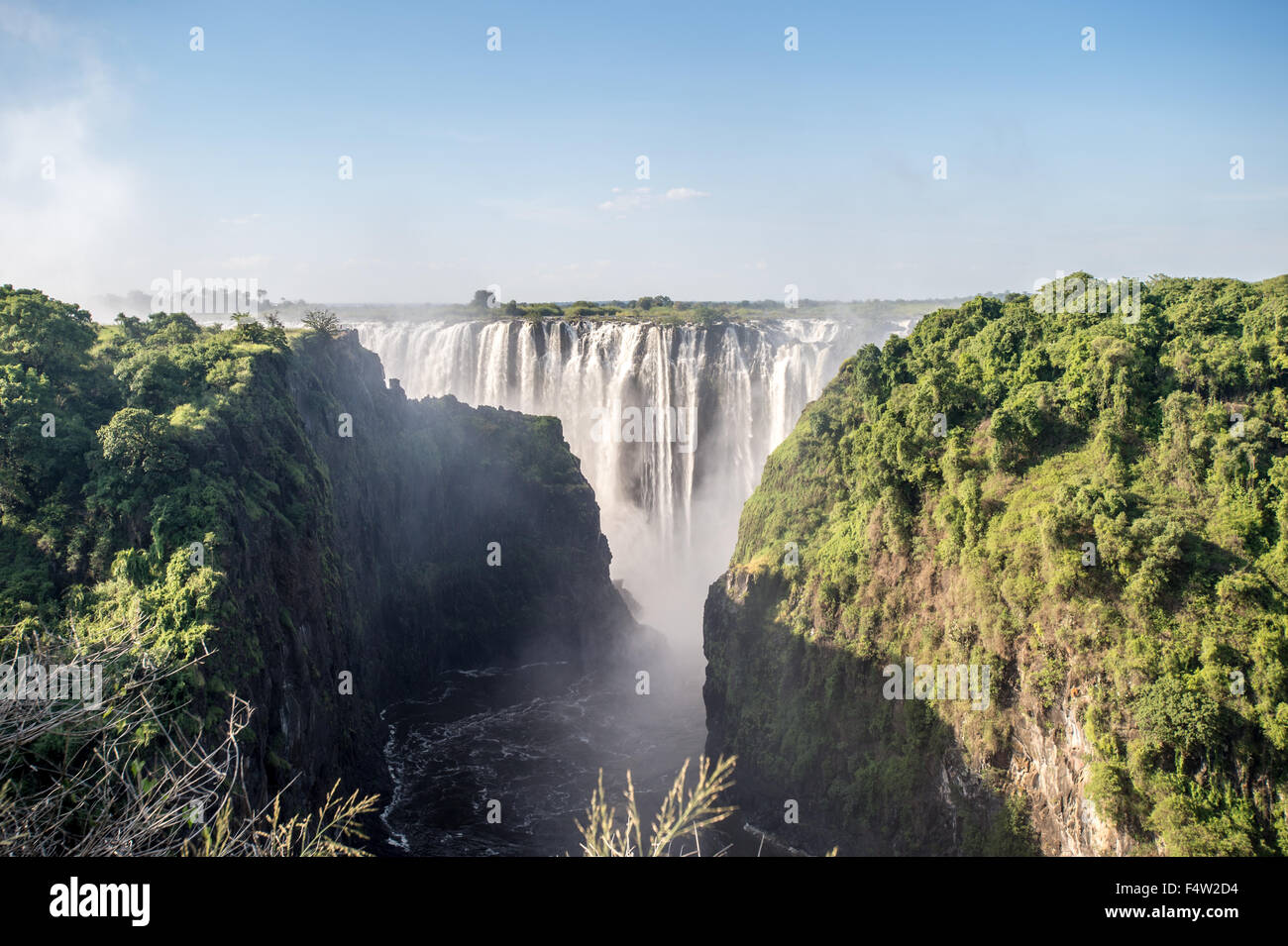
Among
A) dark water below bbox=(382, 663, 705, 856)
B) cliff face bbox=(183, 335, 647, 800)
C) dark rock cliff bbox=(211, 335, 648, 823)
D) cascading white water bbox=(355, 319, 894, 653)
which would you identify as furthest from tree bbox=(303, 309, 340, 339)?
cascading white water bbox=(355, 319, 894, 653)

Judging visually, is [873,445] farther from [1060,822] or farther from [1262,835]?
[1262,835]

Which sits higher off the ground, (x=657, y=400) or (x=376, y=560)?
(x=657, y=400)

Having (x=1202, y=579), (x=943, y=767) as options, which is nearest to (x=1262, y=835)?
(x=1202, y=579)

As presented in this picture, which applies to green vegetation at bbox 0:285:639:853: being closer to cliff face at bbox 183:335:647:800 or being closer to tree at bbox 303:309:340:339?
cliff face at bbox 183:335:647:800
